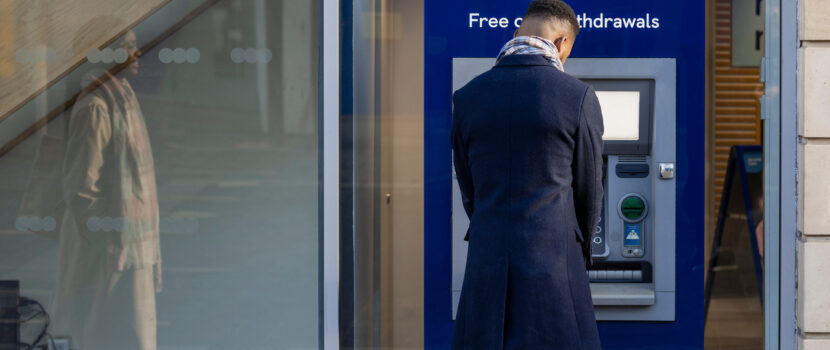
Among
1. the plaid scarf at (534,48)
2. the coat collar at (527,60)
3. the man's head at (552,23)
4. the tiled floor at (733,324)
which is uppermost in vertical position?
the man's head at (552,23)

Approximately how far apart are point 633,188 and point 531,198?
1.27m

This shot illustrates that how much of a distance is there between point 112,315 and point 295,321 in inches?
28.8

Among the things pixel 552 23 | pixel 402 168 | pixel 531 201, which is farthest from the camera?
pixel 402 168

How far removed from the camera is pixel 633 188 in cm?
347

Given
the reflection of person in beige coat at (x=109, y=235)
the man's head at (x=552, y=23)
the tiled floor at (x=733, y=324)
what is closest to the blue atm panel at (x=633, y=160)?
the tiled floor at (x=733, y=324)

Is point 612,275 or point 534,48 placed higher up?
point 534,48

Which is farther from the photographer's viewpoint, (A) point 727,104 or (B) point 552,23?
(A) point 727,104

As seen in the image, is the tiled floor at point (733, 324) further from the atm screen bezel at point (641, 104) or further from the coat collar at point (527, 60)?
the coat collar at point (527, 60)

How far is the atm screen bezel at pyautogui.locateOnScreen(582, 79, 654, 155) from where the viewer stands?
11.3ft

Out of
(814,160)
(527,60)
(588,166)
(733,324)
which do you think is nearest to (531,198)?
(588,166)

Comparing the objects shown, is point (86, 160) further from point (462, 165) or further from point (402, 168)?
point (462, 165)

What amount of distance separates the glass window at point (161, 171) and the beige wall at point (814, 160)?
5.74ft

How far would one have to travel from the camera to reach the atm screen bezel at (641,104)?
344 cm

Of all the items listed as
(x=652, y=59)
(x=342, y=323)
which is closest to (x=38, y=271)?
(x=342, y=323)
